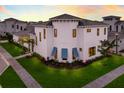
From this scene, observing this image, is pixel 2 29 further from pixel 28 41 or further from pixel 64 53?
pixel 64 53

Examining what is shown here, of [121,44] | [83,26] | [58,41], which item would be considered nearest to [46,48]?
[58,41]

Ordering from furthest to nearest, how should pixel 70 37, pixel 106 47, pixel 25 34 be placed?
1. pixel 25 34
2. pixel 106 47
3. pixel 70 37

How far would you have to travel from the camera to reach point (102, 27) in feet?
63.8

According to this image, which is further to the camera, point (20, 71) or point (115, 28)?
point (115, 28)

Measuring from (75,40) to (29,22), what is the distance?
9.92 ft

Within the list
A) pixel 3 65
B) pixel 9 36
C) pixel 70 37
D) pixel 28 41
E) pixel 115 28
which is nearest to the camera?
pixel 70 37

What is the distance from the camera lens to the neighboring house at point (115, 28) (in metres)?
19.0

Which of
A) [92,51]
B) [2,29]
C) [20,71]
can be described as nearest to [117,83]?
[92,51]

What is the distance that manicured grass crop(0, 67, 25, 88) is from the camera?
17703 millimetres

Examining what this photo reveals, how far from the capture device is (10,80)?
59.4 ft

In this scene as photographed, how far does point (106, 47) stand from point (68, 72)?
9.71 feet
